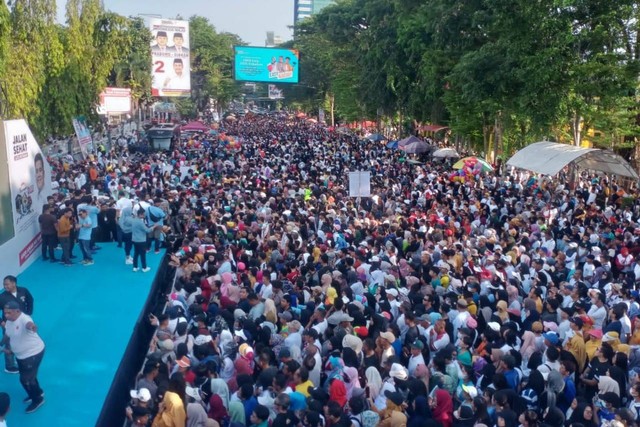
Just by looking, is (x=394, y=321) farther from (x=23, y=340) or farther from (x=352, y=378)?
(x=23, y=340)

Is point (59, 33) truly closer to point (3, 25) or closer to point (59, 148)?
point (59, 148)

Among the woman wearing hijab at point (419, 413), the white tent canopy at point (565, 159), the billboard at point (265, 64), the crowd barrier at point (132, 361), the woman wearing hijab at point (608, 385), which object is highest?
the billboard at point (265, 64)

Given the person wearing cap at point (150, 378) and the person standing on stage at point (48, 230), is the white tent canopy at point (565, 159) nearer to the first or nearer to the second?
the person standing on stage at point (48, 230)

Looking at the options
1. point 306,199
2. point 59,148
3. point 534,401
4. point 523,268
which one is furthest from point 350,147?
point 534,401

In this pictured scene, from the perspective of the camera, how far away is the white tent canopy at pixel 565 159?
1445 centimetres

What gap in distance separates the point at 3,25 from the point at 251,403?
12455mm

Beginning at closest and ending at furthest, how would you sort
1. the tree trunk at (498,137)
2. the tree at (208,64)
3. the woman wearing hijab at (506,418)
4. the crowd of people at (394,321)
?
1. the woman wearing hijab at (506,418)
2. the crowd of people at (394,321)
3. the tree trunk at (498,137)
4. the tree at (208,64)

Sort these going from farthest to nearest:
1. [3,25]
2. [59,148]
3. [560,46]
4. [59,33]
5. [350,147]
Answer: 1. [350,147]
2. [59,148]
3. [59,33]
4. [560,46]
5. [3,25]

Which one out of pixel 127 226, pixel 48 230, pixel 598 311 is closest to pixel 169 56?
pixel 48 230

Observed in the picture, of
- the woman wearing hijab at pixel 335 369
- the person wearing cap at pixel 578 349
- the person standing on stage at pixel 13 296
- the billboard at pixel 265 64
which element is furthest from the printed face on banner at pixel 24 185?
the billboard at pixel 265 64

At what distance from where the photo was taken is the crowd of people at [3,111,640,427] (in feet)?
17.9

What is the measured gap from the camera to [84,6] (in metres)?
24.6

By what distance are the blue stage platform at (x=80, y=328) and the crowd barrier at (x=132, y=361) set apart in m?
0.14

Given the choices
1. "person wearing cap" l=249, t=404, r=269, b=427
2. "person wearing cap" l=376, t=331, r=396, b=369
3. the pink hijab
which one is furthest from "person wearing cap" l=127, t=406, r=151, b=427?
the pink hijab
